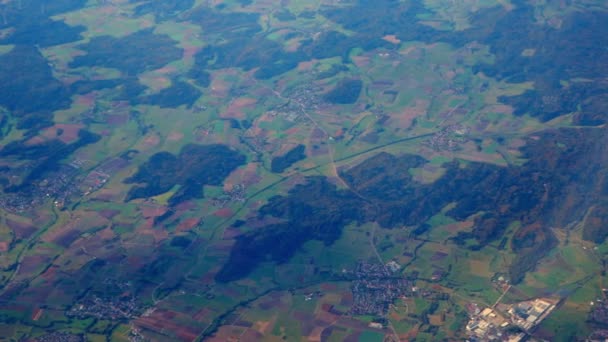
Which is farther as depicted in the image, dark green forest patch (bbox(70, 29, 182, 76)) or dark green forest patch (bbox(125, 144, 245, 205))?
dark green forest patch (bbox(70, 29, 182, 76))

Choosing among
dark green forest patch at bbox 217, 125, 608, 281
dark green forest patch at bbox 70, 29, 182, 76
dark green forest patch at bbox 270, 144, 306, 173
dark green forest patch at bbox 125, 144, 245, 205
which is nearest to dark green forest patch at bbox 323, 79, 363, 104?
dark green forest patch at bbox 270, 144, 306, 173

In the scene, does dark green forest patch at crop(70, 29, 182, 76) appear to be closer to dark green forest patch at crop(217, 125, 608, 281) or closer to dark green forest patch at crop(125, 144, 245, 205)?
dark green forest patch at crop(125, 144, 245, 205)

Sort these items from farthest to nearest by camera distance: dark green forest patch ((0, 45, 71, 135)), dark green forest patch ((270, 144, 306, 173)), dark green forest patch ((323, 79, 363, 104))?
dark green forest patch ((323, 79, 363, 104)), dark green forest patch ((0, 45, 71, 135)), dark green forest patch ((270, 144, 306, 173))

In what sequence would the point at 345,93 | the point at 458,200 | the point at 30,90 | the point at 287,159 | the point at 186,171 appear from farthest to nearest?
the point at 30,90
the point at 345,93
the point at 287,159
the point at 186,171
the point at 458,200

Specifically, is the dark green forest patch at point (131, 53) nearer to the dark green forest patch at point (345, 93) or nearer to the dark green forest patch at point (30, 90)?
the dark green forest patch at point (30, 90)

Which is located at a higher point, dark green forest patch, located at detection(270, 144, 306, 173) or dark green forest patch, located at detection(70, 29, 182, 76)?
dark green forest patch, located at detection(70, 29, 182, 76)

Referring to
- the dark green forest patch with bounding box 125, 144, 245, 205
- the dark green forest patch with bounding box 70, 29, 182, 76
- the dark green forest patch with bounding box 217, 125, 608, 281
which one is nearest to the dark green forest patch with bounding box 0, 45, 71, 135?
the dark green forest patch with bounding box 70, 29, 182, 76

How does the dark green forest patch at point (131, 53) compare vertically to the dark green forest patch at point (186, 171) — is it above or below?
above

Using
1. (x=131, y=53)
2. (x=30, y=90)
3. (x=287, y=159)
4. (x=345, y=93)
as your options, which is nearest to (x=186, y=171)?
(x=287, y=159)

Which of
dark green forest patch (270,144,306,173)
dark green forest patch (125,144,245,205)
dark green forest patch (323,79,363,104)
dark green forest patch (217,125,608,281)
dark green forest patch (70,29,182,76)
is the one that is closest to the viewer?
dark green forest patch (217,125,608,281)

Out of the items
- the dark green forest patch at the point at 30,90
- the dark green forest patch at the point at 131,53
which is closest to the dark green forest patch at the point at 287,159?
the dark green forest patch at the point at 30,90

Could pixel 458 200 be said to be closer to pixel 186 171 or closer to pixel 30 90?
pixel 186 171

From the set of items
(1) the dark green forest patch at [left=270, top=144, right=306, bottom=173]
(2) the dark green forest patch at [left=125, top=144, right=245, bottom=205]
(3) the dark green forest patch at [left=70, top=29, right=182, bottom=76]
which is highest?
(3) the dark green forest patch at [left=70, top=29, right=182, bottom=76]
